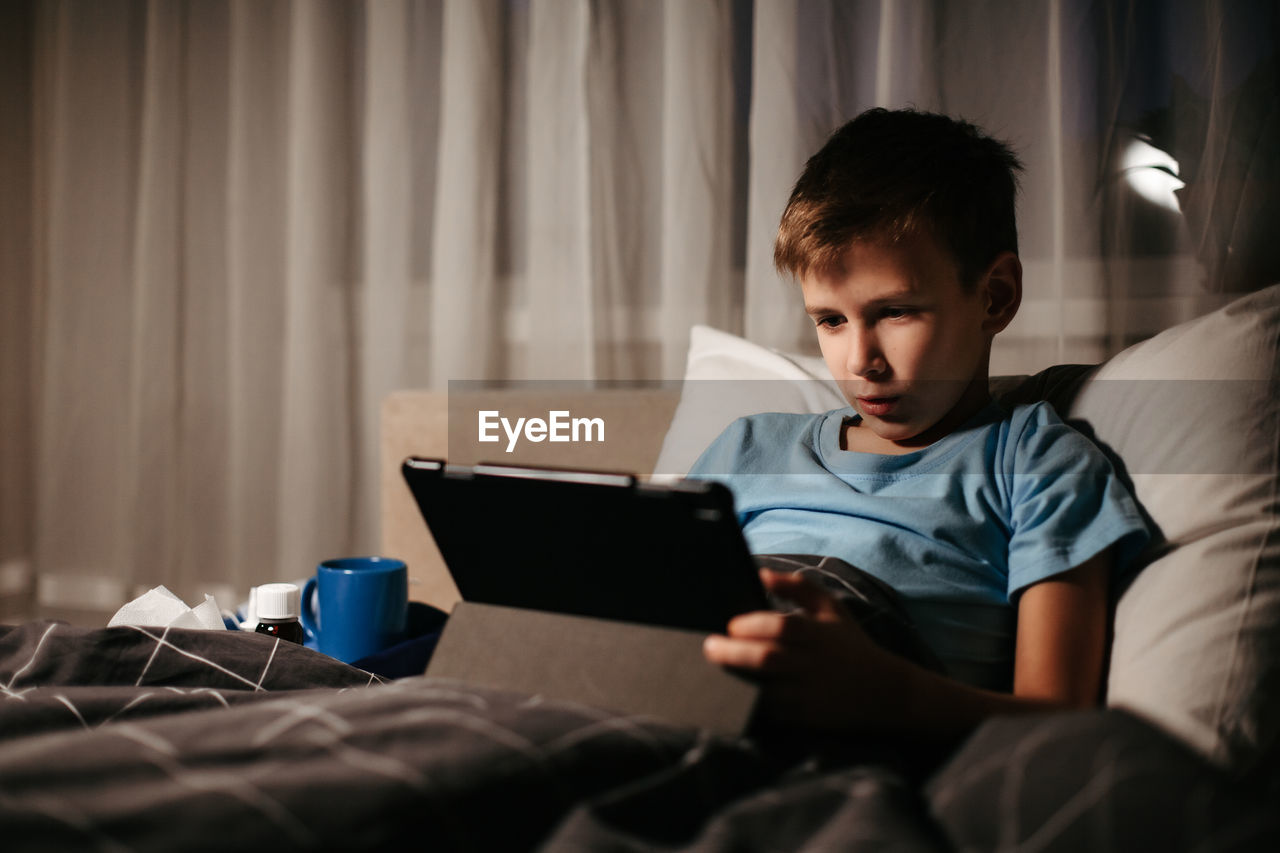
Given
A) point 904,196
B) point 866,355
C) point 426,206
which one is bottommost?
point 866,355

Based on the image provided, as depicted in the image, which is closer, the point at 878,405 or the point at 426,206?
the point at 878,405

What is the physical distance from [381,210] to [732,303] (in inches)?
28.5

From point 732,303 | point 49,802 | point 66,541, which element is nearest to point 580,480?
point 49,802

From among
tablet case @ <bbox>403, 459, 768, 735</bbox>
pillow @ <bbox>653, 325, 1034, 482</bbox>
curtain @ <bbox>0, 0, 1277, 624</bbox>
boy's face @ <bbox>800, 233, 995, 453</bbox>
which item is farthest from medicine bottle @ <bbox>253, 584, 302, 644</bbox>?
curtain @ <bbox>0, 0, 1277, 624</bbox>

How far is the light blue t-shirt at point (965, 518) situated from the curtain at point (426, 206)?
2.07ft

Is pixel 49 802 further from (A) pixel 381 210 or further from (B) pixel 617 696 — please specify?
(A) pixel 381 210

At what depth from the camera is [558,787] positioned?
18.0 inches

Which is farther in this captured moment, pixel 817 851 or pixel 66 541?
pixel 66 541

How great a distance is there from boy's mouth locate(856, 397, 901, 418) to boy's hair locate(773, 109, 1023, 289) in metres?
0.12

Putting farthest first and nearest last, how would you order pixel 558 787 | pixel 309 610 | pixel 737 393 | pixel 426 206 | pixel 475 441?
pixel 426 206 < pixel 475 441 < pixel 737 393 < pixel 309 610 < pixel 558 787

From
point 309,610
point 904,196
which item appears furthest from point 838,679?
point 309,610

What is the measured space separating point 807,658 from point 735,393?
638 mm

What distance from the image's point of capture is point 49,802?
0.41 meters

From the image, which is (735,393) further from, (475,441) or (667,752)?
(667,752)
